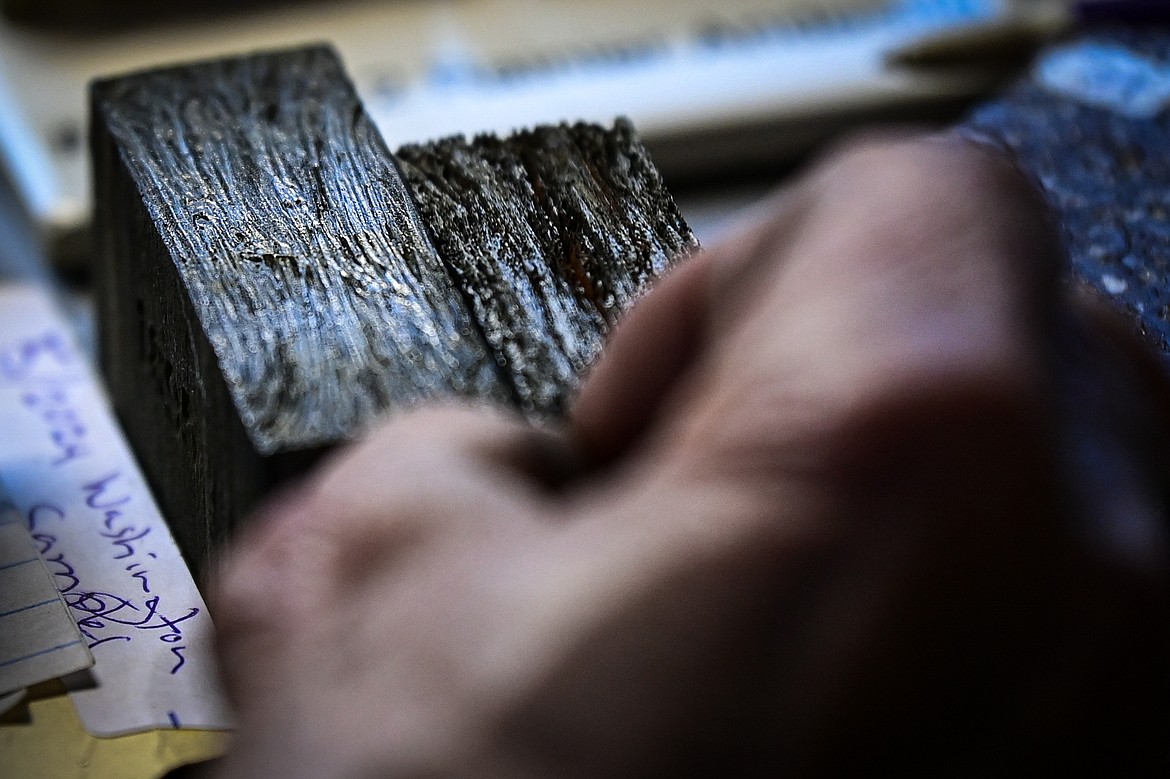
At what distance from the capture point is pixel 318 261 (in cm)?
36

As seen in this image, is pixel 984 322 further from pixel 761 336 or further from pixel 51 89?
pixel 51 89

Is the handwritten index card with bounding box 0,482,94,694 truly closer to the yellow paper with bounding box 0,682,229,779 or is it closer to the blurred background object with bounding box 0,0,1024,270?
the yellow paper with bounding box 0,682,229,779

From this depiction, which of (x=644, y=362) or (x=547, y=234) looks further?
(x=547, y=234)

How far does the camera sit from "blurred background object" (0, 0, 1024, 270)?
0.80 meters

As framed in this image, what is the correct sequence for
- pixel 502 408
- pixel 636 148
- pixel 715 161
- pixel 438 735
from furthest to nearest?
pixel 715 161, pixel 636 148, pixel 502 408, pixel 438 735

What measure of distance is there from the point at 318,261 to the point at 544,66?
0.56 m

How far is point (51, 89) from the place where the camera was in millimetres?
827

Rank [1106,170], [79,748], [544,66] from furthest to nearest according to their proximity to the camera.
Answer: [544,66], [1106,170], [79,748]

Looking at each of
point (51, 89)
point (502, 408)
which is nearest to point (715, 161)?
point (51, 89)

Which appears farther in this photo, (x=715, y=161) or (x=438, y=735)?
(x=715, y=161)

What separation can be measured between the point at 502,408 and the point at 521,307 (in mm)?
47

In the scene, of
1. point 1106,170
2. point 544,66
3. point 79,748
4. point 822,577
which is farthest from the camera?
point 544,66

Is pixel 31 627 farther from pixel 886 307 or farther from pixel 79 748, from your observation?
pixel 886 307

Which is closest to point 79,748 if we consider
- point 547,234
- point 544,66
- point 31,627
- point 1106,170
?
point 31,627
